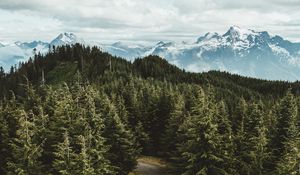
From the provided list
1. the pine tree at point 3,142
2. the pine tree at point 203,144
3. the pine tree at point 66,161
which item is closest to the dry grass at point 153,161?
the pine tree at point 203,144

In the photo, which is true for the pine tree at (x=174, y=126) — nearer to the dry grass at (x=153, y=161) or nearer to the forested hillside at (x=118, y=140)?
the dry grass at (x=153, y=161)

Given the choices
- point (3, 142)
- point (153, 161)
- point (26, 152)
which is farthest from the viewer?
point (153, 161)

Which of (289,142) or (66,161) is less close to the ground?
(289,142)

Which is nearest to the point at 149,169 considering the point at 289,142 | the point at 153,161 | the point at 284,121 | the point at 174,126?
the point at 153,161

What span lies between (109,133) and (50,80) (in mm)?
144545

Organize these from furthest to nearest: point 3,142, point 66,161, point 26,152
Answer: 1. point 3,142
2. point 26,152
3. point 66,161

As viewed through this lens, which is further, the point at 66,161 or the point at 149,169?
the point at 149,169

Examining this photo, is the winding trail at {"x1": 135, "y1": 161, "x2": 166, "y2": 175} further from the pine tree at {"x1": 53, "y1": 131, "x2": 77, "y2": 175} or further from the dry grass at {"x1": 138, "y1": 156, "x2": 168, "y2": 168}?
the pine tree at {"x1": 53, "y1": 131, "x2": 77, "y2": 175}

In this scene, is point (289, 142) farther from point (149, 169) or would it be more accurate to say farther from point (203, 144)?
point (149, 169)

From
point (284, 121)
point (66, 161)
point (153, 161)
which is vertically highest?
point (284, 121)

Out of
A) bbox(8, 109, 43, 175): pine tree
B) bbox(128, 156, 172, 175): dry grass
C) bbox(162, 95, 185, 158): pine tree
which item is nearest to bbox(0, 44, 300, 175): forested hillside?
bbox(8, 109, 43, 175): pine tree

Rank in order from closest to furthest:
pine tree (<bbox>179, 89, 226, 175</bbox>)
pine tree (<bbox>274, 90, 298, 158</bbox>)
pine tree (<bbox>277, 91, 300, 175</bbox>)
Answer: pine tree (<bbox>277, 91, 300, 175</bbox>)
pine tree (<bbox>179, 89, 226, 175</bbox>)
pine tree (<bbox>274, 90, 298, 158</bbox>)

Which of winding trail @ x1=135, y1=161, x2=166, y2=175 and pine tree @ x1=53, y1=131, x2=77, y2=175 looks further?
winding trail @ x1=135, y1=161, x2=166, y2=175

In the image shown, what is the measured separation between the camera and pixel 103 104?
58.5 meters
